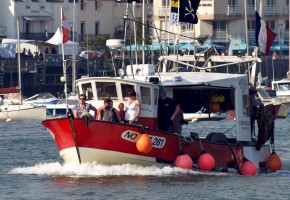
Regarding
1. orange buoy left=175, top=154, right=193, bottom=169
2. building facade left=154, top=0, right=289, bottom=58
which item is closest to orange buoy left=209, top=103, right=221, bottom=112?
orange buoy left=175, top=154, right=193, bottom=169

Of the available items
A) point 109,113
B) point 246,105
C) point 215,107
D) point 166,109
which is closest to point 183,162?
point 166,109

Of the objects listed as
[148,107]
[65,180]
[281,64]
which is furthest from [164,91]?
[281,64]

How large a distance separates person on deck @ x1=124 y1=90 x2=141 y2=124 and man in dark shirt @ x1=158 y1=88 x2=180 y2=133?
2.97 feet

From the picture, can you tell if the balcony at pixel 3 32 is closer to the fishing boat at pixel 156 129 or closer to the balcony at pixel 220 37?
the balcony at pixel 220 37

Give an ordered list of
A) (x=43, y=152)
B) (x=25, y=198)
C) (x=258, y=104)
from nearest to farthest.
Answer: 1. (x=25, y=198)
2. (x=258, y=104)
3. (x=43, y=152)

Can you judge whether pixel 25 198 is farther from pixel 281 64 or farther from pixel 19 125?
pixel 281 64

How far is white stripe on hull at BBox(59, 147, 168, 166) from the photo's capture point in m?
31.7

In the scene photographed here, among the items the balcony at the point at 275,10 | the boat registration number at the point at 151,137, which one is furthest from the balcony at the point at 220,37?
the boat registration number at the point at 151,137

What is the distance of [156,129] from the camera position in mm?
32156

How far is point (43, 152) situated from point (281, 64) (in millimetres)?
A: 52880

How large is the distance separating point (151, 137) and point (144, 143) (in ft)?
1.55

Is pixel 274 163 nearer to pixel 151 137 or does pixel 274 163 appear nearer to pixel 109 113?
pixel 151 137

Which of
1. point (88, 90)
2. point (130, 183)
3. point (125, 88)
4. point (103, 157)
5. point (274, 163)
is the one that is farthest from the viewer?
point (274, 163)

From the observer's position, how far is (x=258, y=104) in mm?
35594
